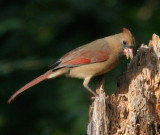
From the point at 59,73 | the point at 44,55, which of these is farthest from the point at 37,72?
the point at 59,73

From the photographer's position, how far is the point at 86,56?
590 cm

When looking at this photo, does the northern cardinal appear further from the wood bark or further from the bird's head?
the wood bark

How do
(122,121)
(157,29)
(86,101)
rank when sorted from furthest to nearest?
(157,29) → (86,101) → (122,121)

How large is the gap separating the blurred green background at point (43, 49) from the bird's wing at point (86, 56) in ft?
1.19

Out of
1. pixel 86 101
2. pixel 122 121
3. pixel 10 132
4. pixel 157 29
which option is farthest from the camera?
pixel 157 29

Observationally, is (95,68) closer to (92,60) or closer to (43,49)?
(92,60)

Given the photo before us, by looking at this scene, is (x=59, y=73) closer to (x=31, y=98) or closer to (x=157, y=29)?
(x=31, y=98)

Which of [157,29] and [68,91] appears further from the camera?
[157,29]

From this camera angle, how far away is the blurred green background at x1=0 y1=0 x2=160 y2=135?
241 inches

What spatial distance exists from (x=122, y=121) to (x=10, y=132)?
2939mm

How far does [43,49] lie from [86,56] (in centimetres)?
138

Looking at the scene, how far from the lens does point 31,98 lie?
668 cm

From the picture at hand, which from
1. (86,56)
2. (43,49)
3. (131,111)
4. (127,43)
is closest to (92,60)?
(86,56)

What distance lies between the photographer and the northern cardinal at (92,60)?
5.66 meters
